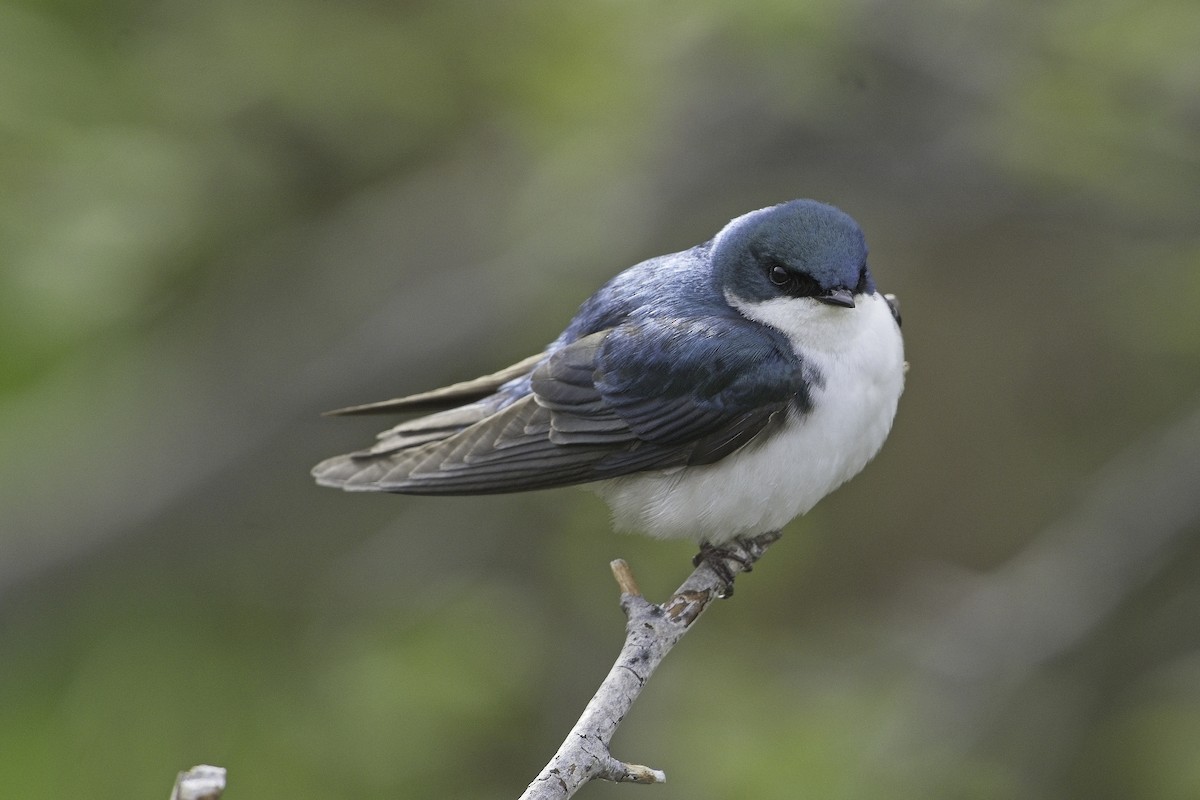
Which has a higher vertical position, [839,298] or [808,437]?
[839,298]

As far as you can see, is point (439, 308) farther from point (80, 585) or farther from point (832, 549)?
point (832, 549)

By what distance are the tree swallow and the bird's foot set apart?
0.14 ft

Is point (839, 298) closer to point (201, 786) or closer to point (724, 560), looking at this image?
point (724, 560)

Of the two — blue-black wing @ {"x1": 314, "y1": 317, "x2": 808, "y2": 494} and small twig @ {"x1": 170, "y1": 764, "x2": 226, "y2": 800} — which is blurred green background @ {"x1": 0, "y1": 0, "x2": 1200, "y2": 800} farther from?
small twig @ {"x1": 170, "y1": 764, "x2": 226, "y2": 800}

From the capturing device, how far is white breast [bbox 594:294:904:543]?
2.98 m

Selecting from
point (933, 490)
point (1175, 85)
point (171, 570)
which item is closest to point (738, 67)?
point (1175, 85)

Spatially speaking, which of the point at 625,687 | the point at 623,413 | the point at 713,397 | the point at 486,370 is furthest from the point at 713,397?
the point at 486,370

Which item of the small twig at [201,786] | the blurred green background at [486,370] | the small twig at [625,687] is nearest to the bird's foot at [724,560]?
the small twig at [625,687]

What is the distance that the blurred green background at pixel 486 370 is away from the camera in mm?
4234

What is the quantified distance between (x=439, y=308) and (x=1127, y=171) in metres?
2.21

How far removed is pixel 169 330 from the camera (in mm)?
5180

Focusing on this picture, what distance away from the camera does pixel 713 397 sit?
9.82ft

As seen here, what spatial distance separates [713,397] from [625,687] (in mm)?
824

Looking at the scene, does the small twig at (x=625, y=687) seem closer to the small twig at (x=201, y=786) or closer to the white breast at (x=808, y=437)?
the white breast at (x=808, y=437)
